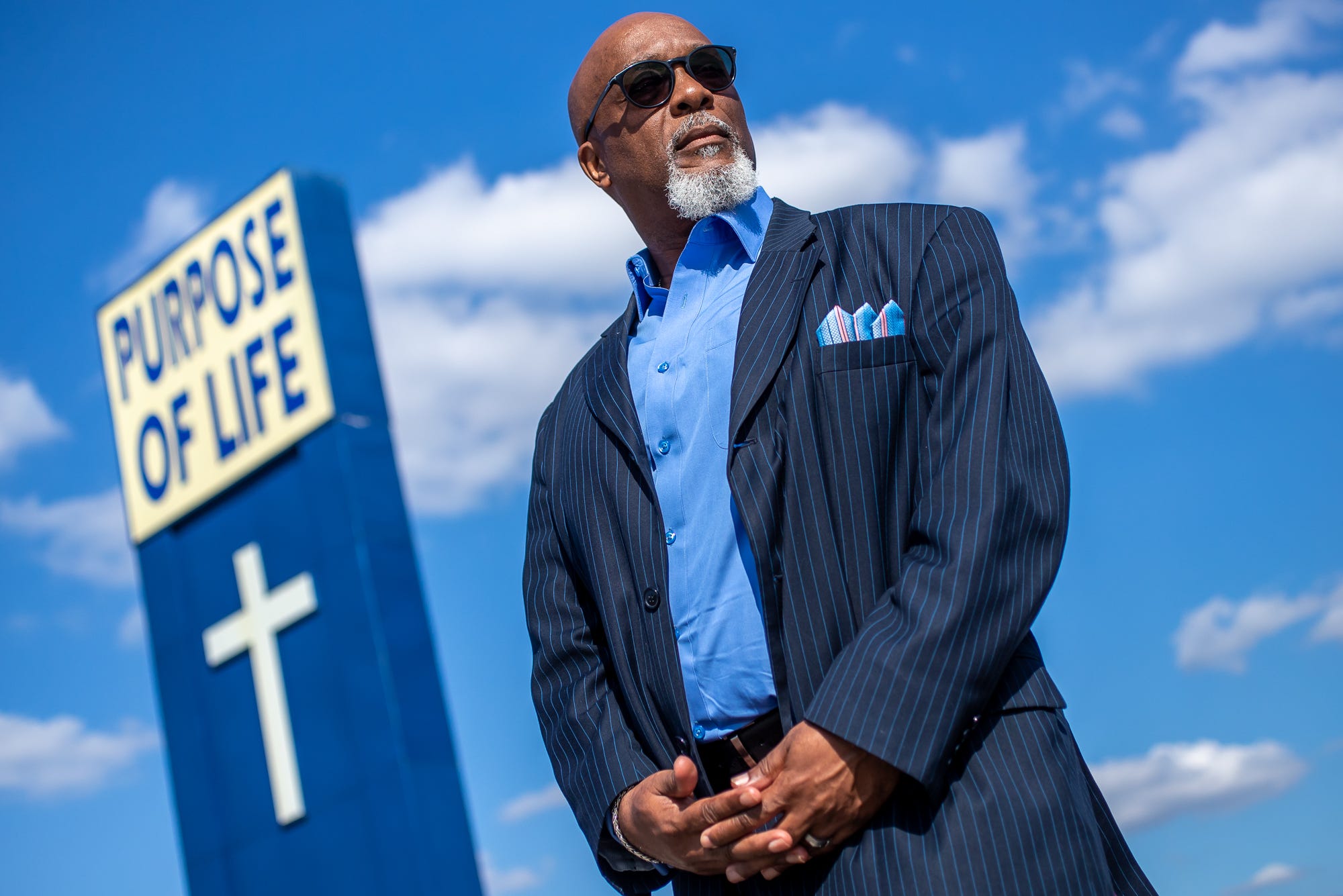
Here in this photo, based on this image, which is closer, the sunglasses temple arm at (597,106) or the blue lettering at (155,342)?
the sunglasses temple arm at (597,106)

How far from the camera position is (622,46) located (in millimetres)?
2436

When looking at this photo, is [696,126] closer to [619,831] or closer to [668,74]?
[668,74]

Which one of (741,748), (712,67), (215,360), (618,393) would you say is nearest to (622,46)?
(712,67)

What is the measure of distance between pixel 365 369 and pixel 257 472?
1.19m

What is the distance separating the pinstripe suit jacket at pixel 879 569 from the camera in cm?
159

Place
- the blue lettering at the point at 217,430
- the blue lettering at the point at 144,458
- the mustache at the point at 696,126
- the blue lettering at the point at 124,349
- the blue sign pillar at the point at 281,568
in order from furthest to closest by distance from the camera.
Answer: the blue lettering at the point at 124,349 < the blue lettering at the point at 144,458 < the blue lettering at the point at 217,430 < the blue sign pillar at the point at 281,568 < the mustache at the point at 696,126

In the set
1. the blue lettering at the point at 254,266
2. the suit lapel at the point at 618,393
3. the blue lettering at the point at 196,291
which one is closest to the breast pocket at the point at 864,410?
the suit lapel at the point at 618,393

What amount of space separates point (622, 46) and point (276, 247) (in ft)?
21.5

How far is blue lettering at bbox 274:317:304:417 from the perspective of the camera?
8172 mm

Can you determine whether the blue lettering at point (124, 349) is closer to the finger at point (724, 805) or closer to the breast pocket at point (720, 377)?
the breast pocket at point (720, 377)

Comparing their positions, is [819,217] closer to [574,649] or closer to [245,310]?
[574,649]

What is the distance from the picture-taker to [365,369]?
26.5 ft

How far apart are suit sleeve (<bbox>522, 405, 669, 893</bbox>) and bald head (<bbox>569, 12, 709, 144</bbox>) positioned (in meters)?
0.70

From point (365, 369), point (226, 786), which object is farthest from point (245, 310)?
point (226, 786)
